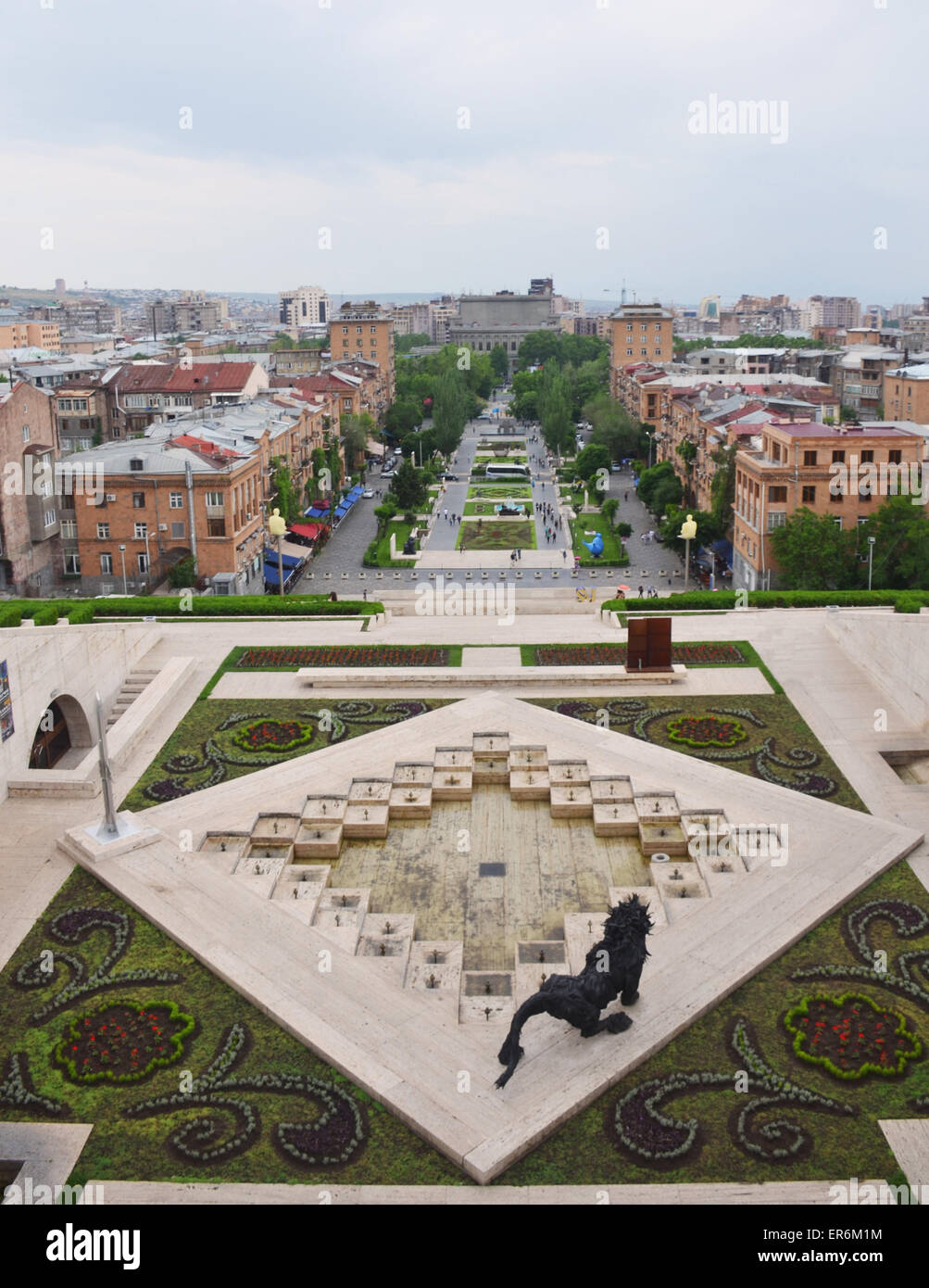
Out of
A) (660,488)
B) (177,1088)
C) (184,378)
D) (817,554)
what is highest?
(184,378)

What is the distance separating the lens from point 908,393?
8450 cm

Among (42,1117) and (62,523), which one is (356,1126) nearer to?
(42,1117)

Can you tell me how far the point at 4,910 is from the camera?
18297 mm

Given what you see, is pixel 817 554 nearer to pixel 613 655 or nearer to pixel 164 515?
pixel 613 655

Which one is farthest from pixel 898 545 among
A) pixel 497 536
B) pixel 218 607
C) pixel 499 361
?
pixel 499 361

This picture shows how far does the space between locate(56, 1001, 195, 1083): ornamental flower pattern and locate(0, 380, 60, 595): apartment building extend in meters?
37.7

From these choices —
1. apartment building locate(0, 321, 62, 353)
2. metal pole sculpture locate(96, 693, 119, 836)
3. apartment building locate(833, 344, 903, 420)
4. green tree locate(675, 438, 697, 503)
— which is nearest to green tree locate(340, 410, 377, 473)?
green tree locate(675, 438, 697, 503)

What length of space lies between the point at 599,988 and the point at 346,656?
17.5 m

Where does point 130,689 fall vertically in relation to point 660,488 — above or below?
below

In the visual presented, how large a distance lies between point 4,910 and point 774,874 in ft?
39.2

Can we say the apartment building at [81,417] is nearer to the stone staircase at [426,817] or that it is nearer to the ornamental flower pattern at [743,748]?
the ornamental flower pattern at [743,748]

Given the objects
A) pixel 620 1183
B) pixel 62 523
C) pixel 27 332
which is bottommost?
pixel 620 1183

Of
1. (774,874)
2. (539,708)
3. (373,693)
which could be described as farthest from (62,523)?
(774,874)

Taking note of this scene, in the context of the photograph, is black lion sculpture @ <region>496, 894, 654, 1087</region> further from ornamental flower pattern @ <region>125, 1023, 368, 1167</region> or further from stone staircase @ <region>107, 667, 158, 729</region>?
stone staircase @ <region>107, 667, 158, 729</region>
